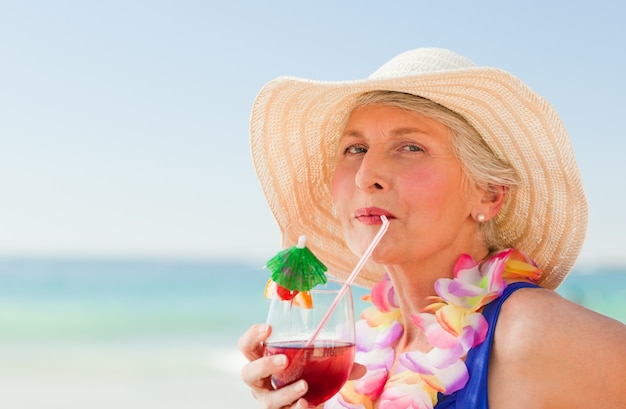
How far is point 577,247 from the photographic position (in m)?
3.00

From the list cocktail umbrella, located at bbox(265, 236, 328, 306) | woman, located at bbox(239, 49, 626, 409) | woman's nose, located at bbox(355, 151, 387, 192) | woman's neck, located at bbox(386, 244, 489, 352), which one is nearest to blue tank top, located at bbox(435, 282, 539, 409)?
woman, located at bbox(239, 49, 626, 409)

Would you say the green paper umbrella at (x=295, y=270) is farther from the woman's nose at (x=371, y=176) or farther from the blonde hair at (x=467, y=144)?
the blonde hair at (x=467, y=144)

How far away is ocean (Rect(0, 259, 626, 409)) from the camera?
1100 cm

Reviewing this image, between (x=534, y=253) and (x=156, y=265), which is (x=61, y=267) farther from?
(x=534, y=253)

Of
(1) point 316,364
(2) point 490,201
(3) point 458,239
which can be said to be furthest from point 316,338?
(2) point 490,201

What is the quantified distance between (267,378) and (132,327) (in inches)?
643

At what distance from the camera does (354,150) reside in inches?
115

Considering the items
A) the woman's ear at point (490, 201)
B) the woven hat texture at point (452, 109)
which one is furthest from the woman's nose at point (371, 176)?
the woman's ear at point (490, 201)

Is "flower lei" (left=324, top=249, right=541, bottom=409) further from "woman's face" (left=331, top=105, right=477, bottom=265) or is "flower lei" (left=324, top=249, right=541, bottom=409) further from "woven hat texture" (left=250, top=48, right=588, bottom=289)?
"woven hat texture" (left=250, top=48, right=588, bottom=289)

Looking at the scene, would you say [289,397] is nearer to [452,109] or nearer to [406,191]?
[406,191]

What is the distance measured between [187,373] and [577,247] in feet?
34.0

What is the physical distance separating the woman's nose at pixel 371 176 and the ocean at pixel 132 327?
726cm

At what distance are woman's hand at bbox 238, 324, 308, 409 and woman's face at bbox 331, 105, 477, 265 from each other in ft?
1.80

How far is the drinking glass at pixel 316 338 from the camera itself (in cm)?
220
